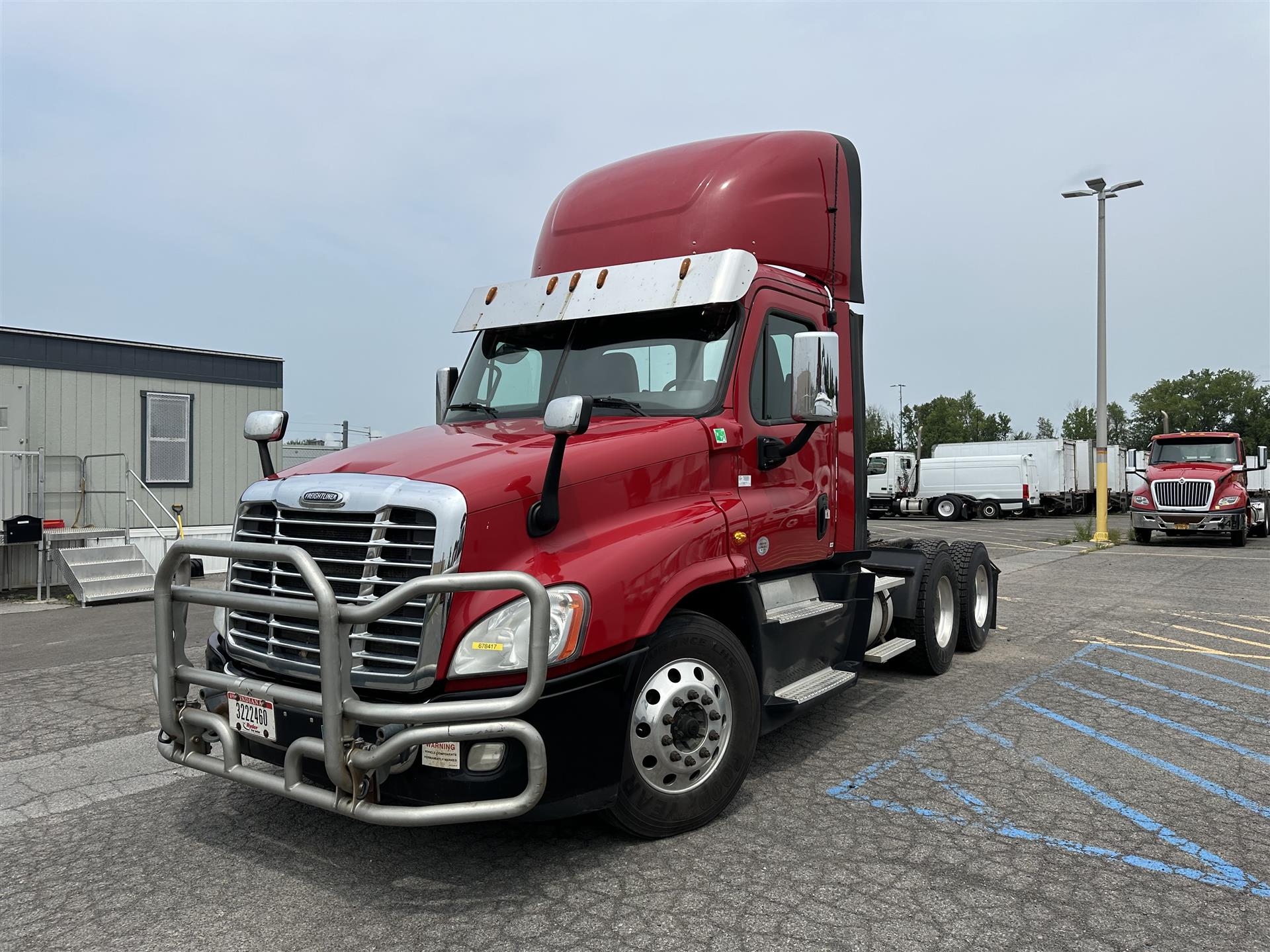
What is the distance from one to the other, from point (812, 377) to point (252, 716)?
284 cm

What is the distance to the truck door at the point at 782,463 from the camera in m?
4.62

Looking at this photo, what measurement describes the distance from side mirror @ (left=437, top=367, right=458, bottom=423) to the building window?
12.5 meters

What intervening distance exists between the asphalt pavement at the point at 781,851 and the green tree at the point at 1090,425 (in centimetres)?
8914

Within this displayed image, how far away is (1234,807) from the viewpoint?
4375mm

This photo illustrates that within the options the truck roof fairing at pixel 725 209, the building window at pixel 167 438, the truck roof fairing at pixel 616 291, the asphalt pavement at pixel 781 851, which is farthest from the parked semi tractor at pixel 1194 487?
the building window at pixel 167 438

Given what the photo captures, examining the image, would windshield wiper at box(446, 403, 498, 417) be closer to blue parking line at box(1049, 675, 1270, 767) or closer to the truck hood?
the truck hood

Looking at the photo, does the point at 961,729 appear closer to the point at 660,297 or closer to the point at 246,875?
the point at 660,297

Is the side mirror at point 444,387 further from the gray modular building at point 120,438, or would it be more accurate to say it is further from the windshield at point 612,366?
the gray modular building at point 120,438

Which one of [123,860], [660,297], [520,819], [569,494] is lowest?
[123,860]

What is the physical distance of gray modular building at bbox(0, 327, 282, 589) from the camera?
14211 mm

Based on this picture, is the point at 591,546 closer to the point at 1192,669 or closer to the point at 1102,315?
the point at 1192,669

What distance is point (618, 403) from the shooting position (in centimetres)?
455

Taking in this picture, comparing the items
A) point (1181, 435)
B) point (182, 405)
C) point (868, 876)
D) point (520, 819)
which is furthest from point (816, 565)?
point (1181, 435)

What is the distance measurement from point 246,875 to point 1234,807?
4321mm
